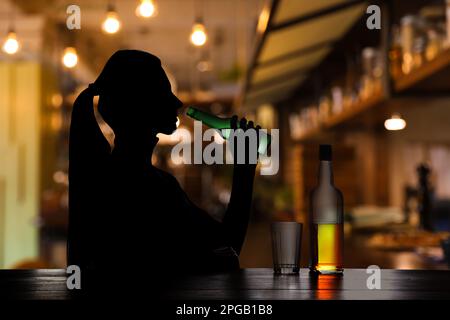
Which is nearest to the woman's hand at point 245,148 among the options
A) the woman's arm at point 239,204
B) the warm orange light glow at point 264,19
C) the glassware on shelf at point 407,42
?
the woman's arm at point 239,204

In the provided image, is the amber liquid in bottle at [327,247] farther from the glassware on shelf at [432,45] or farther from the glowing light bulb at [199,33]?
the glowing light bulb at [199,33]

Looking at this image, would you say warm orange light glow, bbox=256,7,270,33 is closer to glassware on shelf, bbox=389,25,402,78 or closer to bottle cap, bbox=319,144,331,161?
glassware on shelf, bbox=389,25,402,78

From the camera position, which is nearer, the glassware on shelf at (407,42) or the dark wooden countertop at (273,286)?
the dark wooden countertop at (273,286)

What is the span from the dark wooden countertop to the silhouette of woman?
0.23 ft

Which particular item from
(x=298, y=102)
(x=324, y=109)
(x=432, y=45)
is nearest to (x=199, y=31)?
(x=324, y=109)

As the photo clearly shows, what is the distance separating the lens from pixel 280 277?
1.29 m

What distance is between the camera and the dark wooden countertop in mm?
1036

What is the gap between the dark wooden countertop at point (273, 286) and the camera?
1.04m

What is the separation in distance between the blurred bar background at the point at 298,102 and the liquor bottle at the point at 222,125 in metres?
1.11

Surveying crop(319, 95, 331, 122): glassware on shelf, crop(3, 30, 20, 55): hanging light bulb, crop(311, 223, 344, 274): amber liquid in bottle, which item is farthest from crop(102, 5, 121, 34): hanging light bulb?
crop(311, 223, 344, 274): amber liquid in bottle

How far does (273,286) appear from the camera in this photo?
1.15m

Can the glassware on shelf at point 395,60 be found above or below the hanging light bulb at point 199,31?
below

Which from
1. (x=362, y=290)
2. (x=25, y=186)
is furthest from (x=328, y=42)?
(x=25, y=186)

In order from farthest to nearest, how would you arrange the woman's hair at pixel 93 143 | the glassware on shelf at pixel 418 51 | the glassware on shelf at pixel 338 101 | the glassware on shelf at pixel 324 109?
the glassware on shelf at pixel 324 109, the glassware on shelf at pixel 338 101, the glassware on shelf at pixel 418 51, the woman's hair at pixel 93 143
